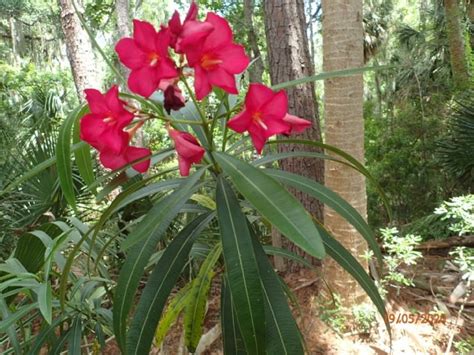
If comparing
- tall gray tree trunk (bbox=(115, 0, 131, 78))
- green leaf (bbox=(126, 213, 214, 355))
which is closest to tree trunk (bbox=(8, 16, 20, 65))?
tall gray tree trunk (bbox=(115, 0, 131, 78))

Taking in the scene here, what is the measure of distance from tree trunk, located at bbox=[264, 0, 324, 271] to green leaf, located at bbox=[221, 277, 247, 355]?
1731 millimetres

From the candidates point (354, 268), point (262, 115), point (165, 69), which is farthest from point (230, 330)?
point (165, 69)

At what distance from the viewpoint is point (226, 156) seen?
91cm

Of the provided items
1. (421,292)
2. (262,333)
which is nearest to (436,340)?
(421,292)

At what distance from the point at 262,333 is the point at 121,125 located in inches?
20.7

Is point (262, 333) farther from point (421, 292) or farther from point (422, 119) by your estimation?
point (422, 119)

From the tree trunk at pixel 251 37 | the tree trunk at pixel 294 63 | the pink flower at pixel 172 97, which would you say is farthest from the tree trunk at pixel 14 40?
the pink flower at pixel 172 97

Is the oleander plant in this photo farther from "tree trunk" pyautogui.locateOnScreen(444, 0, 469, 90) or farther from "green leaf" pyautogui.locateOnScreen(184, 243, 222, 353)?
"tree trunk" pyautogui.locateOnScreen(444, 0, 469, 90)

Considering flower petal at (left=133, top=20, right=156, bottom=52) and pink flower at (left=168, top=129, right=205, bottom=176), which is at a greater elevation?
flower petal at (left=133, top=20, right=156, bottom=52)

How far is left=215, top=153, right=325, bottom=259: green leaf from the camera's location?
25.7 inches

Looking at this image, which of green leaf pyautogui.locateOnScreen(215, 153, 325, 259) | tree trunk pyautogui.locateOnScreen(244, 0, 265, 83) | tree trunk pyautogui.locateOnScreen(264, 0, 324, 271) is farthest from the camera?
tree trunk pyautogui.locateOnScreen(244, 0, 265, 83)

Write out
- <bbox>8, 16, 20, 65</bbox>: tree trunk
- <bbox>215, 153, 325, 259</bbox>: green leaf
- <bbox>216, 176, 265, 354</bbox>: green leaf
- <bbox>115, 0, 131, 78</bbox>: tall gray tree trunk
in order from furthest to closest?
1. <bbox>8, 16, 20, 65</bbox>: tree trunk
2. <bbox>115, 0, 131, 78</bbox>: tall gray tree trunk
3. <bbox>216, 176, 265, 354</bbox>: green leaf
4. <bbox>215, 153, 325, 259</bbox>: green leaf

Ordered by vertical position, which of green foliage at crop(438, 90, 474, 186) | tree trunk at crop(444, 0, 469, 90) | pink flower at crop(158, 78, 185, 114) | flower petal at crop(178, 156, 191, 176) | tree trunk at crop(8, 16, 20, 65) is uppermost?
tree trunk at crop(8, 16, 20, 65)

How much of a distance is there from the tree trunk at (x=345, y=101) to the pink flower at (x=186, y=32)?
140cm
